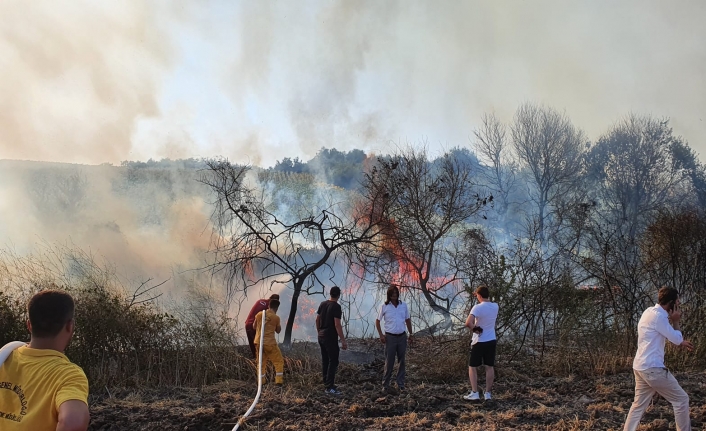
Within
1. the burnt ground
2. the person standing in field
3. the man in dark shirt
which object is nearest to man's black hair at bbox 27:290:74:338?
the burnt ground

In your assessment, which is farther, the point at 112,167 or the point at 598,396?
the point at 112,167

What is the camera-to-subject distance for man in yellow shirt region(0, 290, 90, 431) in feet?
7.73

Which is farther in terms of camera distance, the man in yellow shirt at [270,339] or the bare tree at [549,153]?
the bare tree at [549,153]

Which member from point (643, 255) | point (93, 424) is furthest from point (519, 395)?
point (643, 255)

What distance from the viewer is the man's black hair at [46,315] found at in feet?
8.29

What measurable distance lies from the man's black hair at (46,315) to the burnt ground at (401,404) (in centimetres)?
438

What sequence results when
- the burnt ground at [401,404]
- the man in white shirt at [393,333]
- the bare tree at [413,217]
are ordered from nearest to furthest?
the burnt ground at [401,404]
the man in white shirt at [393,333]
the bare tree at [413,217]

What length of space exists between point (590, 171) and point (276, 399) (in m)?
27.4

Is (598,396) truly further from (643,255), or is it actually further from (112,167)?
(112,167)

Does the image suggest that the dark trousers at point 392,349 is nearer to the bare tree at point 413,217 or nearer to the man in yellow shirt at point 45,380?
the bare tree at point 413,217

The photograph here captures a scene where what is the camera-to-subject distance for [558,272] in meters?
11.8

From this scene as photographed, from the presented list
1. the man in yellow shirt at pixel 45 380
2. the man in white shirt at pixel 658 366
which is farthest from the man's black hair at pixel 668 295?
the man in yellow shirt at pixel 45 380

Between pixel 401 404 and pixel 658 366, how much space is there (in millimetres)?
3525

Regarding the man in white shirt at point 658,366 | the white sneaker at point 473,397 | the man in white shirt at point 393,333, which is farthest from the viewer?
the man in white shirt at point 393,333
